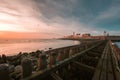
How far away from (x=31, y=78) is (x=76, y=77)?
11.8 feet

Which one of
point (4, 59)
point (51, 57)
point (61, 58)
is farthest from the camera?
point (4, 59)

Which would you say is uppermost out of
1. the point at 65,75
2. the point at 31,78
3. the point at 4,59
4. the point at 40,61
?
the point at 40,61

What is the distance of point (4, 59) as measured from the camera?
39.3 ft

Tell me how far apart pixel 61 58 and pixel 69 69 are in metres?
1.03

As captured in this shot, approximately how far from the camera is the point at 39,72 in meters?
3.04

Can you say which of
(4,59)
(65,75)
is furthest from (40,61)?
(4,59)

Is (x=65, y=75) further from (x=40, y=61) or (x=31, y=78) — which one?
(x=31, y=78)

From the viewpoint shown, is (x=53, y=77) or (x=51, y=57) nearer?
(x=53, y=77)

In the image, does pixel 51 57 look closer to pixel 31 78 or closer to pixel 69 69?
pixel 31 78

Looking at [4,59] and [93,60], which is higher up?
[93,60]

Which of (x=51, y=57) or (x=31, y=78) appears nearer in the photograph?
(x=31, y=78)

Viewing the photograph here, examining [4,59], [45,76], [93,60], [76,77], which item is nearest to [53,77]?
[45,76]

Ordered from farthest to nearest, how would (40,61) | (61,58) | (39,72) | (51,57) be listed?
(61,58) → (51,57) → (40,61) → (39,72)

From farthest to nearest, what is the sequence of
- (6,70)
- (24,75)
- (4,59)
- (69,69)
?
(4,59)
(69,69)
(24,75)
(6,70)
